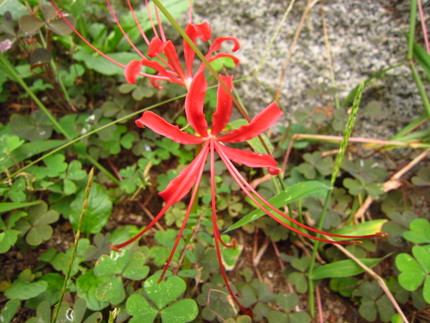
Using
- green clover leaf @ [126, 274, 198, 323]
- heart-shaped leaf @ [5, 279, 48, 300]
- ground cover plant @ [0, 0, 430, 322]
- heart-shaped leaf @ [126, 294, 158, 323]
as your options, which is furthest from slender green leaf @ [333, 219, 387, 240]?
heart-shaped leaf @ [5, 279, 48, 300]

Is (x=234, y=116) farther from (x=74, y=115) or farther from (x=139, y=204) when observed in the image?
(x=74, y=115)

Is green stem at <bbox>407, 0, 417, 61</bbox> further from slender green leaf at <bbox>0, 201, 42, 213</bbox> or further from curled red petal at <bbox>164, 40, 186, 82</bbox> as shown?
slender green leaf at <bbox>0, 201, 42, 213</bbox>

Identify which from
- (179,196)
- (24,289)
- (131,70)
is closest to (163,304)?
(179,196)

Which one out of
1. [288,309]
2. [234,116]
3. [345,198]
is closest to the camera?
[288,309]

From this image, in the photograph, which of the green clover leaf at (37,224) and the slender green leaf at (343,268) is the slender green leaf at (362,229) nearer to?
the slender green leaf at (343,268)

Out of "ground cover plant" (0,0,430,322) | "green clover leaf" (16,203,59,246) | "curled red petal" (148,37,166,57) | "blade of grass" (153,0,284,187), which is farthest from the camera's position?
"green clover leaf" (16,203,59,246)

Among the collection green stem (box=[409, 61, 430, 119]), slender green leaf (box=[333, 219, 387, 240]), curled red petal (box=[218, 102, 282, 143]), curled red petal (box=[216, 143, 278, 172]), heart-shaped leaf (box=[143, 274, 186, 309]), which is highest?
curled red petal (box=[218, 102, 282, 143])

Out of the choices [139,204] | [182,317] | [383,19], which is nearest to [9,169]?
[139,204]
